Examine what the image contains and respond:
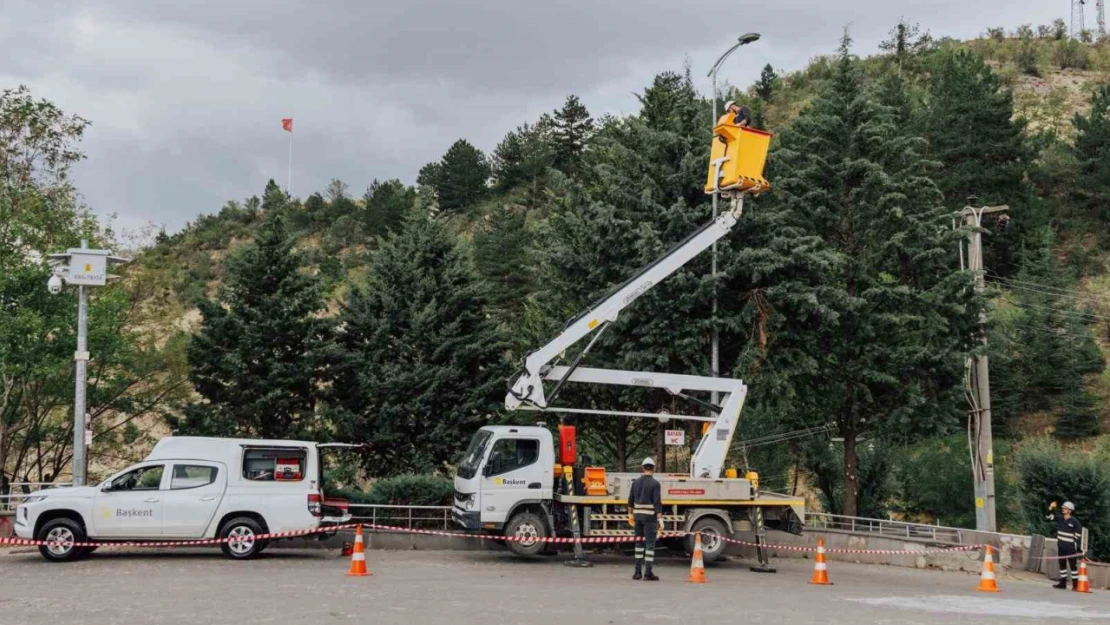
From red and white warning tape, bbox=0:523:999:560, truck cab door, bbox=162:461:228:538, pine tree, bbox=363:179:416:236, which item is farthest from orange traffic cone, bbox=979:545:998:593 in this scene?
pine tree, bbox=363:179:416:236

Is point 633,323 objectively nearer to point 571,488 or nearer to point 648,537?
point 571,488

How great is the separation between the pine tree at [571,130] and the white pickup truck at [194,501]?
6421 cm

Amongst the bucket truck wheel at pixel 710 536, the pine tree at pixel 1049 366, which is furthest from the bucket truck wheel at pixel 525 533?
the pine tree at pixel 1049 366

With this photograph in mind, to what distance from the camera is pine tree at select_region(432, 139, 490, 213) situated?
88.8 meters

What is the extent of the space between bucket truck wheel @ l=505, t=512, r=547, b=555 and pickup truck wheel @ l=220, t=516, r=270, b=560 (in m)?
4.55

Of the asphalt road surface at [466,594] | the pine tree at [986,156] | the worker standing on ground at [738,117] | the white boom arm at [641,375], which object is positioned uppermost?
the pine tree at [986,156]

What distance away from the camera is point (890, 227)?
79.6 feet

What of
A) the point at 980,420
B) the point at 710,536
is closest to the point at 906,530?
the point at 980,420

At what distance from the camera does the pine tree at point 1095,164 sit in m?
51.3

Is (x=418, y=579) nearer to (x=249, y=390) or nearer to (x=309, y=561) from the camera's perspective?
(x=309, y=561)

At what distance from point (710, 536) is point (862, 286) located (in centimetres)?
967

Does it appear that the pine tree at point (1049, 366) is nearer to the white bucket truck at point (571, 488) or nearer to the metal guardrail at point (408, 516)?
the white bucket truck at point (571, 488)

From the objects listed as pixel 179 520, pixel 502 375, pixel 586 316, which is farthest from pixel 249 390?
pixel 586 316

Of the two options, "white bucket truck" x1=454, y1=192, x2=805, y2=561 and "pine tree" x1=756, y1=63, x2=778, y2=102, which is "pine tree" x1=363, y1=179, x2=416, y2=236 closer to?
"pine tree" x1=756, y1=63, x2=778, y2=102
